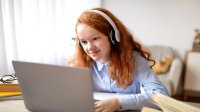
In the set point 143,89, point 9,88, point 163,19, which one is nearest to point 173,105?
point 143,89

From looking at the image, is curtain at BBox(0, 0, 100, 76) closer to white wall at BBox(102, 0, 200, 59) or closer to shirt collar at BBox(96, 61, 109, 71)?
white wall at BBox(102, 0, 200, 59)

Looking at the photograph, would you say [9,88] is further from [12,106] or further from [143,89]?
[143,89]

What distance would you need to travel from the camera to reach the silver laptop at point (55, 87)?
0.69m

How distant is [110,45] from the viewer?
1107 millimetres

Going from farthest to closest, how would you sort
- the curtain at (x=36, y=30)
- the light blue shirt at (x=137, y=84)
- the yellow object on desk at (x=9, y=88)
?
the curtain at (x=36, y=30)
the yellow object on desk at (x=9, y=88)
the light blue shirt at (x=137, y=84)

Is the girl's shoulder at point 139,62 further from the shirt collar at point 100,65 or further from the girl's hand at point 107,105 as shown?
the girl's hand at point 107,105

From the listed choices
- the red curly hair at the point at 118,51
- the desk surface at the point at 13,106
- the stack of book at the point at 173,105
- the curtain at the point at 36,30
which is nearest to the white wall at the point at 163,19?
the curtain at the point at 36,30

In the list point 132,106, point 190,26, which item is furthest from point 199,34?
point 132,106

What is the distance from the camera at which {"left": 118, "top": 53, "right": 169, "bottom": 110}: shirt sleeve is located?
887mm

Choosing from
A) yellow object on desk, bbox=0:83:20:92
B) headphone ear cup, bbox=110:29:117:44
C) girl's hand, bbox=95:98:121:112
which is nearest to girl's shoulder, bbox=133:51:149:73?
headphone ear cup, bbox=110:29:117:44

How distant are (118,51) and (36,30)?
156 centimetres

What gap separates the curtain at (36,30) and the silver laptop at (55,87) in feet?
4.73

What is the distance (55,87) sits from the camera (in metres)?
0.74

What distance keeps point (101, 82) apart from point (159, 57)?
2023mm
